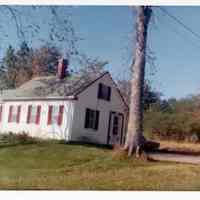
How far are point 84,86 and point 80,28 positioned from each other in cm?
51

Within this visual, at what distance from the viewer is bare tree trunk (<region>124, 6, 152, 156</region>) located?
3.68 m

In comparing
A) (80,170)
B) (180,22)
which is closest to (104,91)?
(80,170)

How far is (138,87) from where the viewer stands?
375cm

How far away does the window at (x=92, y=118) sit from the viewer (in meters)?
3.64

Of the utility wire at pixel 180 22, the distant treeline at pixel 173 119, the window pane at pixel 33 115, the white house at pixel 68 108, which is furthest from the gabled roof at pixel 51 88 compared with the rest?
the utility wire at pixel 180 22

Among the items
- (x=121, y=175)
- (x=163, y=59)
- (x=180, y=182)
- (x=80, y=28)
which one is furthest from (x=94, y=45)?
(x=180, y=182)

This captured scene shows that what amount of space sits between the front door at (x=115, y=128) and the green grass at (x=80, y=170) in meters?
0.11

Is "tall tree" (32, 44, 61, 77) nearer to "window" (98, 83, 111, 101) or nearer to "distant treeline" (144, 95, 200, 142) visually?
"window" (98, 83, 111, 101)

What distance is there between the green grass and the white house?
132mm

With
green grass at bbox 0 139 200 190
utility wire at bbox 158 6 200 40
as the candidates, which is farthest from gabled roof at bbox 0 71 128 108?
utility wire at bbox 158 6 200 40

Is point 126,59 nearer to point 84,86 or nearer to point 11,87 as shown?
point 84,86

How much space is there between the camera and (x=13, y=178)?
11.8 feet

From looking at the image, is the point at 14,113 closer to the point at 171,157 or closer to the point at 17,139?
the point at 17,139
